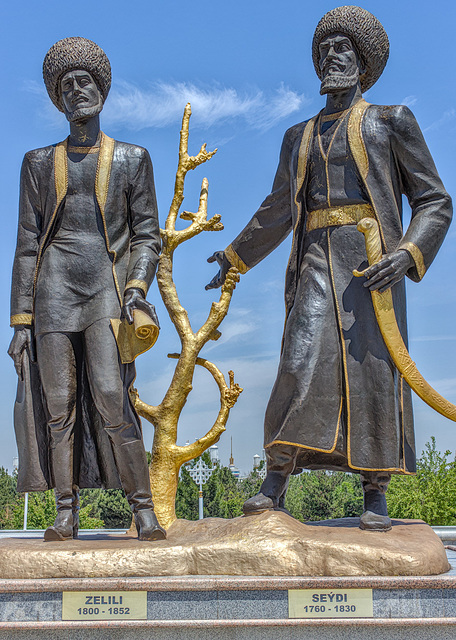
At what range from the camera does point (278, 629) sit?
3947 millimetres

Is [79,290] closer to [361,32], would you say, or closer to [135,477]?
[135,477]

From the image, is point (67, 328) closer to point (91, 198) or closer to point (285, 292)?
point (91, 198)

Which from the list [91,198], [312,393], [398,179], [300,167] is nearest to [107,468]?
[312,393]

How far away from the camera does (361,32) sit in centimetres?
518

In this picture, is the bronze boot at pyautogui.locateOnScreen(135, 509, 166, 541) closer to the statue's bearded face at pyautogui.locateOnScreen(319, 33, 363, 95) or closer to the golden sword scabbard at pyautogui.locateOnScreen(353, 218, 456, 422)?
the golden sword scabbard at pyautogui.locateOnScreen(353, 218, 456, 422)

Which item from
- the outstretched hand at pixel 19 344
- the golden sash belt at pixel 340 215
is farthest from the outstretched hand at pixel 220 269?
the outstretched hand at pixel 19 344

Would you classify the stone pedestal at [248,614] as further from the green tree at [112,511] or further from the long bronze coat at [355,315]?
the green tree at [112,511]

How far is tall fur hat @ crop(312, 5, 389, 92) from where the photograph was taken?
517cm

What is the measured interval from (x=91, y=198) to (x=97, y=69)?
86 cm

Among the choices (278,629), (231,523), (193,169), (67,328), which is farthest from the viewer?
(193,169)

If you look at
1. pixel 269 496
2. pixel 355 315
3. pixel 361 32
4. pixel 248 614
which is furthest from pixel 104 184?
pixel 248 614

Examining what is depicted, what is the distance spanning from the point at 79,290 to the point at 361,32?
2530 millimetres

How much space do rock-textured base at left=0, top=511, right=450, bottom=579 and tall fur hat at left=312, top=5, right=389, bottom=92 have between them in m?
3.09

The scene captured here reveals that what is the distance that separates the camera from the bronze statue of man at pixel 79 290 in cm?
496
